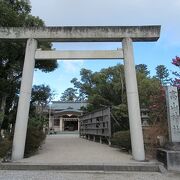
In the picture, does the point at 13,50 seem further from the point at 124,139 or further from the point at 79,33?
the point at 124,139

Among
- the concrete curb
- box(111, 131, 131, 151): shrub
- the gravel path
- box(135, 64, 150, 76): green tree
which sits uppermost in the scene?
box(135, 64, 150, 76): green tree

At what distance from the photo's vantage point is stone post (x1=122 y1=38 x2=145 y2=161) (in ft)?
34.2

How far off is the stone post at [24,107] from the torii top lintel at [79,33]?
1.27 ft

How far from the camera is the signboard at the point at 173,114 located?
32.2ft

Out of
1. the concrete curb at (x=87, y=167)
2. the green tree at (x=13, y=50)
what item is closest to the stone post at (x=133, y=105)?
the concrete curb at (x=87, y=167)

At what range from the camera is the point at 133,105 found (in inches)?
422

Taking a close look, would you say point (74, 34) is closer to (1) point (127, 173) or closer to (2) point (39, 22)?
(1) point (127, 173)

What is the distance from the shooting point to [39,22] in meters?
17.6

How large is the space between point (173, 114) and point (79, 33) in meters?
4.55

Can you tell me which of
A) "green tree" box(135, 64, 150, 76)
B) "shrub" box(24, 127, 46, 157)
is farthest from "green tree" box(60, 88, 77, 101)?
"shrub" box(24, 127, 46, 157)

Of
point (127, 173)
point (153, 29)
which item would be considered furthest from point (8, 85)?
point (127, 173)

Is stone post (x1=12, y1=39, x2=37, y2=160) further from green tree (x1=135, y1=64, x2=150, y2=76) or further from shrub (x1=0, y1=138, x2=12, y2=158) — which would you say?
green tree (x1=135, y1=64, x2=150, y2=76)

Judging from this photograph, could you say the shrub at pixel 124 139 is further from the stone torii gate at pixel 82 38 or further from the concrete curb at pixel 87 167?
the concrete curb at pixel 87 167

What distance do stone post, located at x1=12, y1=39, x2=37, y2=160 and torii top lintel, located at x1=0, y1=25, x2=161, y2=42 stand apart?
0.39 m
